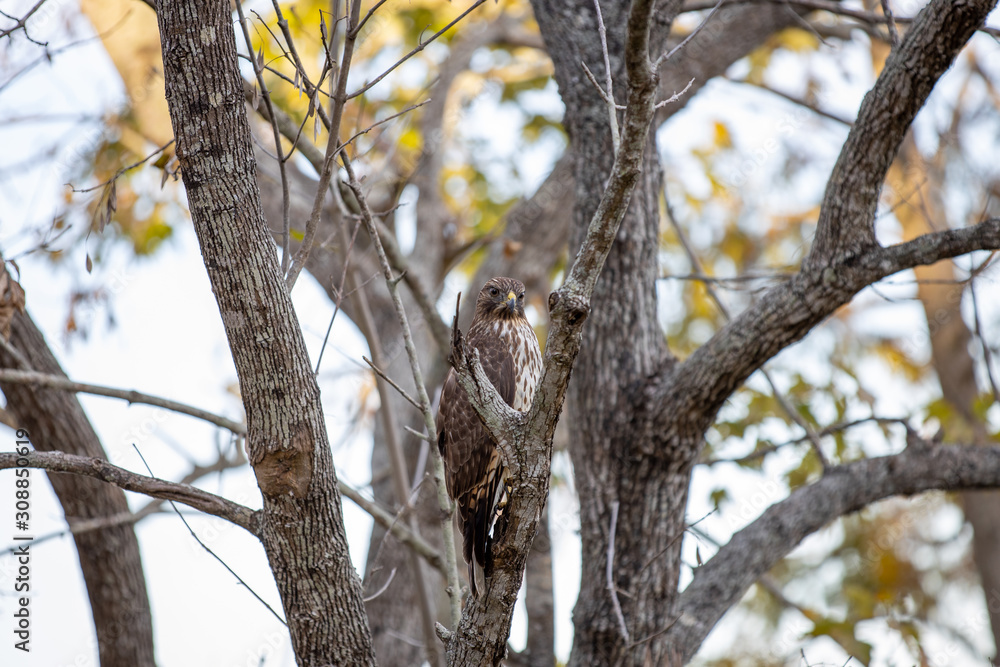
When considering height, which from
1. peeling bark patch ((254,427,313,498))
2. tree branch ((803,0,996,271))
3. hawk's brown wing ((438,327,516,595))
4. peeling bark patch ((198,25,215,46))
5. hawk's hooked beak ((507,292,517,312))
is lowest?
peeling bark patch ((254,427,313,498))

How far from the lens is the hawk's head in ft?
12.7

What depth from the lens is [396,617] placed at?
5152mm

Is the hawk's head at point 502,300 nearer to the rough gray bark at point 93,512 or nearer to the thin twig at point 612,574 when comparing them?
the thin twig at point 612,574

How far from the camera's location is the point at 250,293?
2234mm

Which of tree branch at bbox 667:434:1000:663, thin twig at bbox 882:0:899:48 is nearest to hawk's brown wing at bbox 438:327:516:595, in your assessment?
tree branch at bbox 667:434:1000:663

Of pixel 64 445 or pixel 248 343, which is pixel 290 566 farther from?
pixel 64 445

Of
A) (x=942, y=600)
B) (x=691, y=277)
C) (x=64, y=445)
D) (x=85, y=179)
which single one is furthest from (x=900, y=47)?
(x=942, y=600)

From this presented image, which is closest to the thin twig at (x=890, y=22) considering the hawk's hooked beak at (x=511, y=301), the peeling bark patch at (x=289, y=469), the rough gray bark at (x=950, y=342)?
the hawk's hooked beak at (x=511, y=301)

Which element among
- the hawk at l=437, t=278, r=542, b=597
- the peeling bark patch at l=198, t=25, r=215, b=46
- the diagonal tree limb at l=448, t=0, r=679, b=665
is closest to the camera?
the diagonal tree limb at l=448, t=0, r=679, b=665

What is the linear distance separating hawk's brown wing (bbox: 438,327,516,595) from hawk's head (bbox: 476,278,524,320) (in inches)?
10.9

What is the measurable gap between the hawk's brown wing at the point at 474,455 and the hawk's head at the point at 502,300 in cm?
28

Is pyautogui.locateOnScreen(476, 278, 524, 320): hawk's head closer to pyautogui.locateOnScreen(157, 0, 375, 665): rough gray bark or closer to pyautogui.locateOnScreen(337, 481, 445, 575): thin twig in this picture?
pyautogui.locateOnScreen(337, 481, 445, 575): thin twig

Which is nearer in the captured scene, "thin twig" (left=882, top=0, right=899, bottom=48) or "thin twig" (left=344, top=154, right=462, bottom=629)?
"thin twig" (left=344, top=154, right=462, bottom=629)

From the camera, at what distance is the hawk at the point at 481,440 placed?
3508 millimetres
